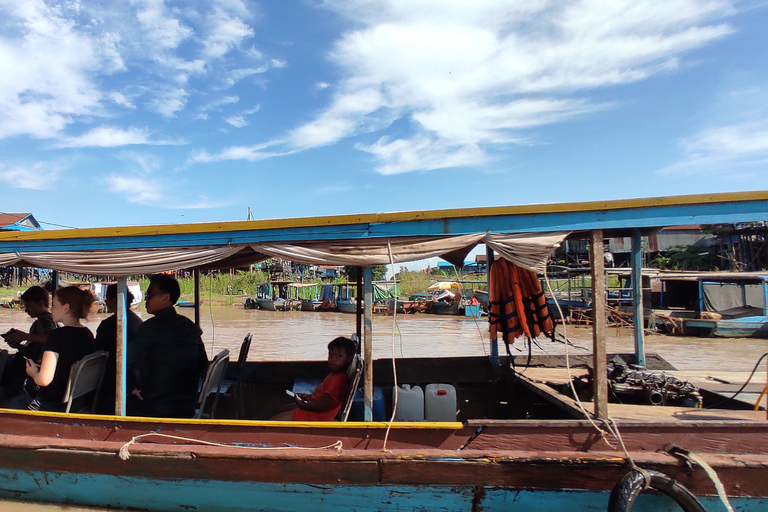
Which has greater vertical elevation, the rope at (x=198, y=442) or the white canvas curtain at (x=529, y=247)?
the white canvas curtain at (x=529, y=247)

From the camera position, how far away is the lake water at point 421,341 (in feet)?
46.6

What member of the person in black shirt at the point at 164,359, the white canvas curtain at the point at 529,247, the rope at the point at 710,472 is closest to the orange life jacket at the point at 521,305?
the white canvas curtain at the point at 529,247

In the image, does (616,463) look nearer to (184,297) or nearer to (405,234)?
(405,234)

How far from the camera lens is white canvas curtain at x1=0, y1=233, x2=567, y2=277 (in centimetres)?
314

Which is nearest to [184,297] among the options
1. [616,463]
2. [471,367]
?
[471,367]

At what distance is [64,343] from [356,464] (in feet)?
7.72

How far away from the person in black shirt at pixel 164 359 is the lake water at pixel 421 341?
6262 millimetres

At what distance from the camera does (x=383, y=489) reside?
3072 mm

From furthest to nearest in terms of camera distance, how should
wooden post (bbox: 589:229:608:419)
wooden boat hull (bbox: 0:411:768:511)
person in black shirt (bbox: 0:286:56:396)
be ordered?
person in black shirt (bbox: 0:286:56:396)
wooden post (bbox: 589:229:608:419)
wooden boat hull (bbox: 0:411:768:511)

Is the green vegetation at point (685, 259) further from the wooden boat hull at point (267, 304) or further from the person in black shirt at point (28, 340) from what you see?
the person in black shirt at point (28, 340)

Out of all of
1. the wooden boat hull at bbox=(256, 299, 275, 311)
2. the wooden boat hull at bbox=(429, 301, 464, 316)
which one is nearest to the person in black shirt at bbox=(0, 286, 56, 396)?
the wooden boat hull at bbox=(429, 301, 464, 316)

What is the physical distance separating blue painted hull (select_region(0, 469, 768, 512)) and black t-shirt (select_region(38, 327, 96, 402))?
568 mm

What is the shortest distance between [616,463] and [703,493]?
0.56 meters

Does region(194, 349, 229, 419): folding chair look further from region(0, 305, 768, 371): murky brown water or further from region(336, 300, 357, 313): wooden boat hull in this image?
region(336, 300, 357, 313): wooden boat hull
